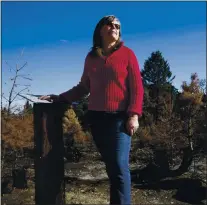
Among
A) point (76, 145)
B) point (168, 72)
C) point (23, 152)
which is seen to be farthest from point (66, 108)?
point (168, 72)

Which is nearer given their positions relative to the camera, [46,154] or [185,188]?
[46,154]

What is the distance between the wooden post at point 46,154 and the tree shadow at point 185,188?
208 inches

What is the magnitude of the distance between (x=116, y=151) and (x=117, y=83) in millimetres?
360

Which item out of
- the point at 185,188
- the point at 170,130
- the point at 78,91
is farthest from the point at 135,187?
the point at 78,91

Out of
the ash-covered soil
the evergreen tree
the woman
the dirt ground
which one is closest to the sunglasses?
the woman

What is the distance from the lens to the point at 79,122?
399 inches

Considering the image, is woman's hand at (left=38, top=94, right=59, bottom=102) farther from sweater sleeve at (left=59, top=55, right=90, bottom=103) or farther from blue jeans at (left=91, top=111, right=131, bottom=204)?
blue jeans at (left=91, top=111, right=131, bottom=204)

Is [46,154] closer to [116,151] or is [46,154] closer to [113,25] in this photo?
[116,151]

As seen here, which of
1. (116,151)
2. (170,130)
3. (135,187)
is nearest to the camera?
(116,151)

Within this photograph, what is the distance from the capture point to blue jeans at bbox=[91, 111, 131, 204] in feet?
5.95

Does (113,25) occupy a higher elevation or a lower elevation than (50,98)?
higher

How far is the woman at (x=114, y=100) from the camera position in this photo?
1.82 meters

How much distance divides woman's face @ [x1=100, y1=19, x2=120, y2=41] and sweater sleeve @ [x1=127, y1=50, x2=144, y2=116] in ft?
0.46

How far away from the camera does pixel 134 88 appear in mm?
1858
